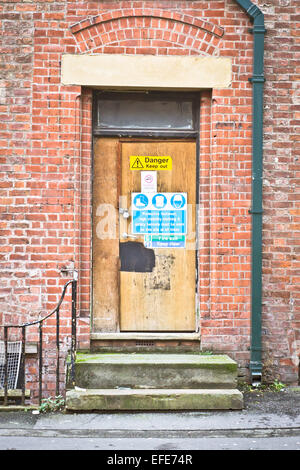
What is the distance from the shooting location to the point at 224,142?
21.2 ft

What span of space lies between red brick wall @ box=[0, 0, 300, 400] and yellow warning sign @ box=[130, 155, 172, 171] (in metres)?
0.45

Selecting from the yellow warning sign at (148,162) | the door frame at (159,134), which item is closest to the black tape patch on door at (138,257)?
the door frame at (159,134)

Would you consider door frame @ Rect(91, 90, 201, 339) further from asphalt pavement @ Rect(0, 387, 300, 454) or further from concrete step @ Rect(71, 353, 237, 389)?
asphalt pavement @ Rect(0, 387, 300, 454)

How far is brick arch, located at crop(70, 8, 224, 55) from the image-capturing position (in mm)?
6395

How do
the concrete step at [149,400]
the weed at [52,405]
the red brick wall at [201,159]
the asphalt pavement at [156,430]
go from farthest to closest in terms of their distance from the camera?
the red brick wall at [201,159] < the weed at [52,405] < the concrete step at [149,400] < the asphalt pavement at [156,430]

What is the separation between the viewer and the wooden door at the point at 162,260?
662cm

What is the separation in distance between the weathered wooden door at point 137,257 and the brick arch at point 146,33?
1.03m

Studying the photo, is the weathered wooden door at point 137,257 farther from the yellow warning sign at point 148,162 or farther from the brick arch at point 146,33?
the brick arch at point 146,33

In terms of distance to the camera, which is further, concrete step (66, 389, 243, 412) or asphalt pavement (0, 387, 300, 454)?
concrete step (66, 389, 243, 412)

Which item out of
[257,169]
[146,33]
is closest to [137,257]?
[257,169]

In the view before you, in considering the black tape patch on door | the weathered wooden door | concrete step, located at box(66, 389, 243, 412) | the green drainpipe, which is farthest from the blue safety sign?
concrete step, located at box(66, 389, 243, 412)

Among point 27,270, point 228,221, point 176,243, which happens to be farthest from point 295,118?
point 27,270

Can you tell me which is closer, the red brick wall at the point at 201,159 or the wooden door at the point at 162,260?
the red brick wall at the point at 201,159

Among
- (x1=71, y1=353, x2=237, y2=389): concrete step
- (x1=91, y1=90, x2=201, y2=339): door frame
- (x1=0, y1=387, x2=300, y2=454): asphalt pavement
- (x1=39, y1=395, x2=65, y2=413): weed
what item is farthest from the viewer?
(x1=91, y1=90, x2=201, y2=339): door frame
